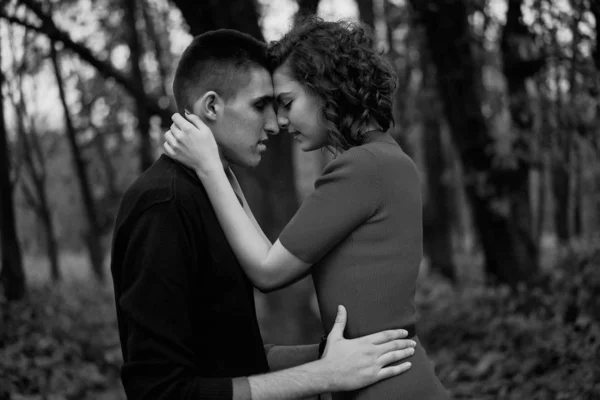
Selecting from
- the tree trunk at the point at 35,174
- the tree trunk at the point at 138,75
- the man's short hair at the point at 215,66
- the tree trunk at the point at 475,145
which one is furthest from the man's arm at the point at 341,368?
the tree trunk at the point at 138,75

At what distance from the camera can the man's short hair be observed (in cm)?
248

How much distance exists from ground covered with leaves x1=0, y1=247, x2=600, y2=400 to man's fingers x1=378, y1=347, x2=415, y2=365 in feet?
10.6

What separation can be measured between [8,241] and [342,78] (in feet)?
22.7

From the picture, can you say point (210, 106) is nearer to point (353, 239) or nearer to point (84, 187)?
point (353, 239)

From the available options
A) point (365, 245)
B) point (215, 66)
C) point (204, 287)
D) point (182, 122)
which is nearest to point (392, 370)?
point (365, 245)

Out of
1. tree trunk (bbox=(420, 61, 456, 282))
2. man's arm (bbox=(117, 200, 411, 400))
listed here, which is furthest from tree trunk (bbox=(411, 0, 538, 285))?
man's arm (bbox=(117, 200, 411, 400))

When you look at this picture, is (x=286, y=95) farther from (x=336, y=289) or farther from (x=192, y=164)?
(x=336, y=289)

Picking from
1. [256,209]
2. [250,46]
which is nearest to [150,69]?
[256,209]

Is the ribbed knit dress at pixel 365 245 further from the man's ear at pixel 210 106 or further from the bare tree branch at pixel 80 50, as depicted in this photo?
the bare tree branch at pixel 80 50

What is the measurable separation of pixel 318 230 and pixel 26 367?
543 centimetres

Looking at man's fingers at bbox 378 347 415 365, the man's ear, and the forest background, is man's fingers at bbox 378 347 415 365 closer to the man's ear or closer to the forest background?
the man's ear

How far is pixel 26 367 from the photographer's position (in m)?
6.65

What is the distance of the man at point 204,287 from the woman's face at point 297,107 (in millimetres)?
57

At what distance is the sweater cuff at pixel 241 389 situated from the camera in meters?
2.13
